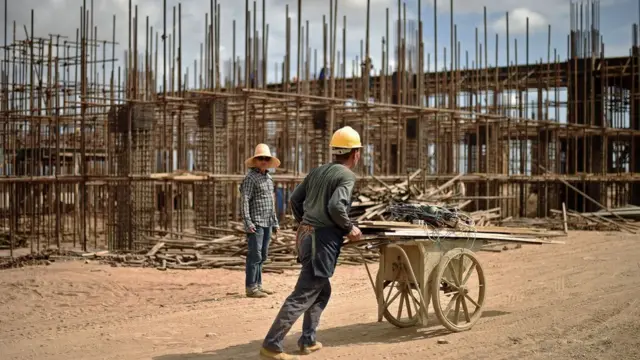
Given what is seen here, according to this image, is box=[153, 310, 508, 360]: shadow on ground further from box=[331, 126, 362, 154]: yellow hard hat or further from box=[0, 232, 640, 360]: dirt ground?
box=[331, 126, 362, 154]: yellow hard hat

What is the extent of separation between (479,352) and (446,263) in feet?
3.37

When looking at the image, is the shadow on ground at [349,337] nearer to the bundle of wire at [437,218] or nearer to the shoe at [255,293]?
the bundle of wire at [437,218]

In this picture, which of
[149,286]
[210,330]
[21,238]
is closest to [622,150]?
[21,238]

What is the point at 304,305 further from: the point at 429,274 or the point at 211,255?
the point at 211,255

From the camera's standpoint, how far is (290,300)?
252 inches

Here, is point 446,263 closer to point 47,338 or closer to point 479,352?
point 479,352

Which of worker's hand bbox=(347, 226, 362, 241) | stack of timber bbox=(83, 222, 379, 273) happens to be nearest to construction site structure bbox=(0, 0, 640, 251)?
stack of timber bbox=(83, 222, 379, 273)

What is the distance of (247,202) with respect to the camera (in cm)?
1011

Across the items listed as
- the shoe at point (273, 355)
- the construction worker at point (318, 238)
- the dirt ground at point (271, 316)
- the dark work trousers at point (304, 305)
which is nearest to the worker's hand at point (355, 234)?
the construction worker at point (318, 238)

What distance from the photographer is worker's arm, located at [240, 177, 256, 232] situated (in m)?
9.95

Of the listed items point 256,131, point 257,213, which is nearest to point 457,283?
point 257,213

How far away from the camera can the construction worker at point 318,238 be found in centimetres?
631

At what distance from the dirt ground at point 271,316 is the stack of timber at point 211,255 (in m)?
0.42

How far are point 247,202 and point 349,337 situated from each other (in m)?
3.20
